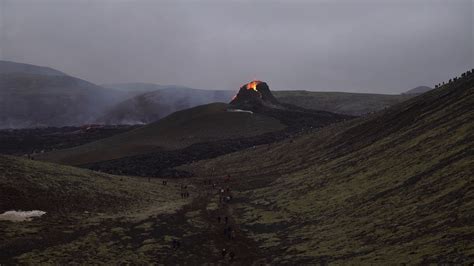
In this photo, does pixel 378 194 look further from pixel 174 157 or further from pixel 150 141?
pixel 150 141

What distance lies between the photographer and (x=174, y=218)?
7006 cm

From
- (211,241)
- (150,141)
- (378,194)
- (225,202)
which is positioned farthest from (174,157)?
(378,194)

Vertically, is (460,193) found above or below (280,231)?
above

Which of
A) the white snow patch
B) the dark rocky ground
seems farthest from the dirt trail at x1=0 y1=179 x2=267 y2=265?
the dark rocky ground

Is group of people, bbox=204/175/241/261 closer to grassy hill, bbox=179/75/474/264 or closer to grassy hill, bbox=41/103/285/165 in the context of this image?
grassy hill, bbox=179/75/474/264

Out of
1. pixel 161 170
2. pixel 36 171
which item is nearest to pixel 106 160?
pixel 161 170

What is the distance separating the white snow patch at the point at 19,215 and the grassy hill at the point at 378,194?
103 ft

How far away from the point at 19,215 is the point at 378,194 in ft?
172

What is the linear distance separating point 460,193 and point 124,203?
192ft

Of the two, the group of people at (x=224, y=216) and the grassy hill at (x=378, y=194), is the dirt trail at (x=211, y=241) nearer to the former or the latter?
the group of people at (x=224, y=216)

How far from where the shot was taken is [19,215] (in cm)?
6241

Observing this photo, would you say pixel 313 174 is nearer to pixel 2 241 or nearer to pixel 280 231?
pixel 280 231

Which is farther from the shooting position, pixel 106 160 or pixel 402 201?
pixel 106 160

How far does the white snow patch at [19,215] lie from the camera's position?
60.8m
